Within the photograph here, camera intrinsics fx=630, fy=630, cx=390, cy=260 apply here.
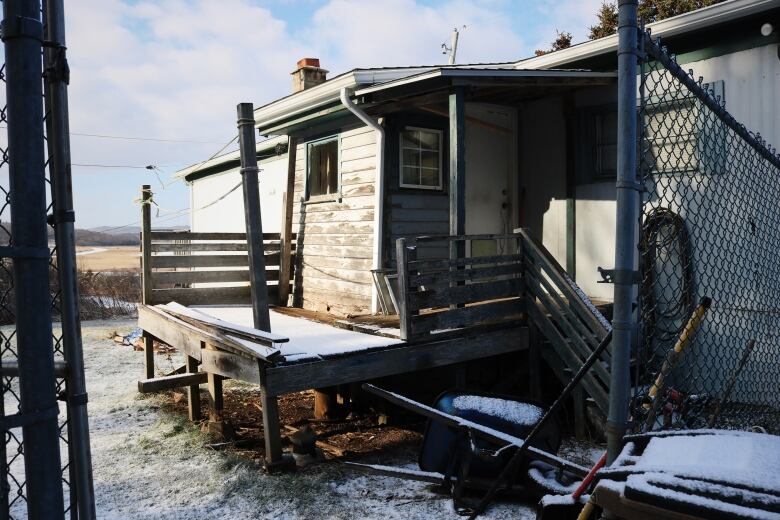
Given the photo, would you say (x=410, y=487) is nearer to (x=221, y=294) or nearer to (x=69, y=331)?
(x=69, y=331)

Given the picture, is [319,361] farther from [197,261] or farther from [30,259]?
[197,261]

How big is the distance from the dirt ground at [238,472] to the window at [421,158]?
10.5 ft

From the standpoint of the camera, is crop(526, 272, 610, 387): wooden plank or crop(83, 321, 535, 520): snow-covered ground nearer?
crop(83, 321, 535, 520): snow-covered ground

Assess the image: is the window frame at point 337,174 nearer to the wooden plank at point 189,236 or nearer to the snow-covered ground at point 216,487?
the wooden plank at point 189,236

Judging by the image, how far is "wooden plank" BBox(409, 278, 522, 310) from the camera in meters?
5.94

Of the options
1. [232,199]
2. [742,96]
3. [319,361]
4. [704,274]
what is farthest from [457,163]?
[232,199]

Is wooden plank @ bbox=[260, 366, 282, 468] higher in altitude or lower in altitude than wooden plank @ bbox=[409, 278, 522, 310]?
lower

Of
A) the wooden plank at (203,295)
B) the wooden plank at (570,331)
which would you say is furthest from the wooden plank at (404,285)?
the wooden plank at (203,295)

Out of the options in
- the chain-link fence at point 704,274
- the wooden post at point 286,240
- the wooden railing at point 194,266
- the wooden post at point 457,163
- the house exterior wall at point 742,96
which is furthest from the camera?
the wooden post at point 286,240

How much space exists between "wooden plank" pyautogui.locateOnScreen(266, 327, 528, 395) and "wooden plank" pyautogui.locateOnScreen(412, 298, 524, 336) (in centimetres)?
15

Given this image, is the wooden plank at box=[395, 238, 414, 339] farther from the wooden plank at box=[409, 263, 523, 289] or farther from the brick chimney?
the brick chimney

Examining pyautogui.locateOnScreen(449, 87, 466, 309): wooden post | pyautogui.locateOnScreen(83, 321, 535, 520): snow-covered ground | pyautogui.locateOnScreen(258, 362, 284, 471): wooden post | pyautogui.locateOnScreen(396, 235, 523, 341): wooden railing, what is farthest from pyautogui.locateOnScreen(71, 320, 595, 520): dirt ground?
pyautogui.locateOnScreen(449, 87, 466, 309): wooden post

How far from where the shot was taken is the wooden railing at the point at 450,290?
5809 millimetres

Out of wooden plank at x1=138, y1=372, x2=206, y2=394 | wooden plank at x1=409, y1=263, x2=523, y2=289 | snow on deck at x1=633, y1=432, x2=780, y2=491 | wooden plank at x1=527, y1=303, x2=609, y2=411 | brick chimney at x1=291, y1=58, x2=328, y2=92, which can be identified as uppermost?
brick chimney at x1=291, y1=58, x2=328, y2=92
